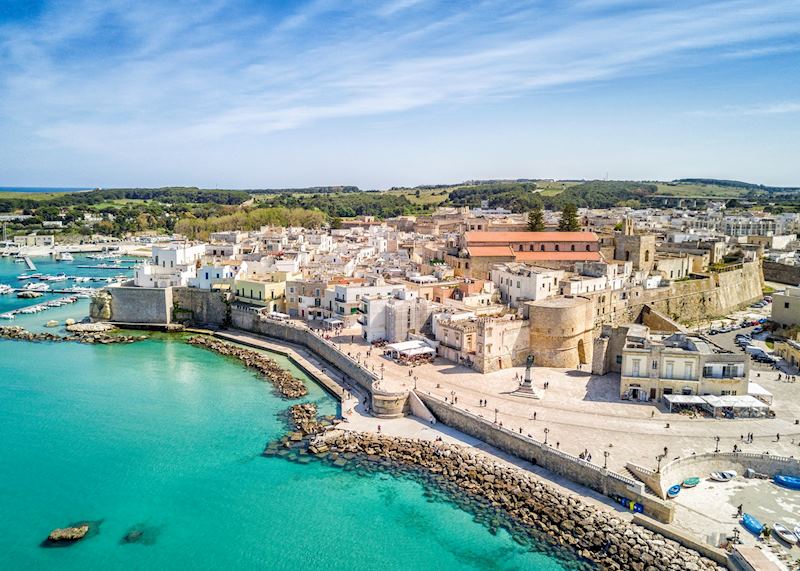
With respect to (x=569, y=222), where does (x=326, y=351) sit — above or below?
below

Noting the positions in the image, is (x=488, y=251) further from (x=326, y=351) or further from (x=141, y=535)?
(x=141, y=535)

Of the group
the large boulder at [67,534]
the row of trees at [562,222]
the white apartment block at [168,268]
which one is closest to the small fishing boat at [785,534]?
the large boulder at [67,534]

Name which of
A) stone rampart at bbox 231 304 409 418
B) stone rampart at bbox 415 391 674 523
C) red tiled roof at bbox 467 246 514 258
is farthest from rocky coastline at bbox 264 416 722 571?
red tiled roof at bbox 467 246 514 258

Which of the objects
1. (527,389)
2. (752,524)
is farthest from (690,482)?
(527,389)

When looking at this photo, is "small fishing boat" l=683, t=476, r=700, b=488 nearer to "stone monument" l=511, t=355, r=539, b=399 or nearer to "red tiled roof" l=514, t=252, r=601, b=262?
"stone monument" l=511, t=355, r=539, b=399

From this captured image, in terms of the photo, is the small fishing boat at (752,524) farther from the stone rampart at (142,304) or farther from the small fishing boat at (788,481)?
the stone rampart at (142,304)
